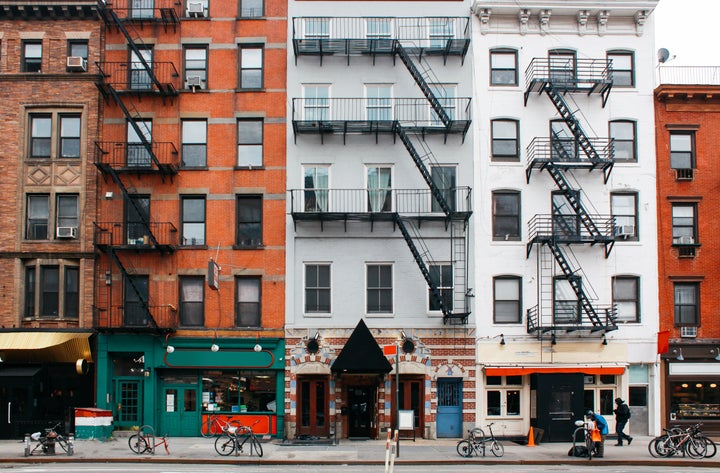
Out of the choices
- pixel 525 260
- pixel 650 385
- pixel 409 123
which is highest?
pixel 409 123

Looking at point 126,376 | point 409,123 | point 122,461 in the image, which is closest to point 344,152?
point 409,123

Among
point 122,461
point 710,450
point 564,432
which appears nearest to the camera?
point 122,461

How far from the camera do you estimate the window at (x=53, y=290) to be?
3047cm

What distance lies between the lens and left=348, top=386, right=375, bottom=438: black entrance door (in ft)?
98.3

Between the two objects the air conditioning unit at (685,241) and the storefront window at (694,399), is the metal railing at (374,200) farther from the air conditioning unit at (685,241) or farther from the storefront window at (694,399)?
the storefront window at (694,399)

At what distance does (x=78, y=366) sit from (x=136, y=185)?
7391 millimetres

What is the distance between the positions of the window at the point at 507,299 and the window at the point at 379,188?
5318 millimetres

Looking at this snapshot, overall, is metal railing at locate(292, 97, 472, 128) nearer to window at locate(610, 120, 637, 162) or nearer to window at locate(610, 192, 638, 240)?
window at locate(610, 120, 637, 162)

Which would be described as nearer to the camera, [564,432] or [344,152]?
[564,432]

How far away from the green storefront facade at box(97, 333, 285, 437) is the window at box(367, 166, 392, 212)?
259 inches

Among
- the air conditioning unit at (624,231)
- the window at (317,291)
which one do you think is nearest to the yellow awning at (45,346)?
the window at (317,291)

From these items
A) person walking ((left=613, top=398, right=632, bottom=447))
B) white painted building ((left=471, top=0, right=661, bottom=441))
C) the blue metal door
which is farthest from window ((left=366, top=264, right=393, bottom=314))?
person walking ((left=613, top=398, right=632, bottom=447))

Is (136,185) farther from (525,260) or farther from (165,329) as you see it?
(525,260)

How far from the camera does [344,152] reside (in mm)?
31094
